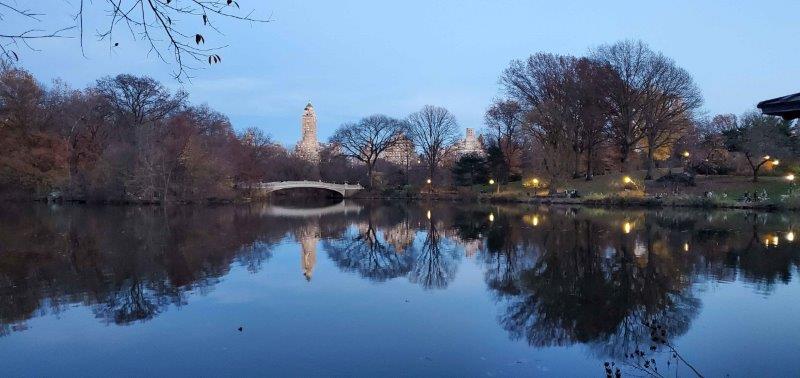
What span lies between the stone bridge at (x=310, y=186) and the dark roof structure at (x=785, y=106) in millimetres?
48012

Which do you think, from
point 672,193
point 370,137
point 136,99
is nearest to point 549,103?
point 672,193

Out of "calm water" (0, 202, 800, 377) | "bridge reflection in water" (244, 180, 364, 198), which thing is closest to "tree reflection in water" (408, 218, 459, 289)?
"calm water" (0, 202, 800, 377)

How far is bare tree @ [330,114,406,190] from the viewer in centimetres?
5959

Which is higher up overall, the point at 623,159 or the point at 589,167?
the point at 623,159

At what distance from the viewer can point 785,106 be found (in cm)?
354

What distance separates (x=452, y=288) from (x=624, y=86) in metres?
35.5

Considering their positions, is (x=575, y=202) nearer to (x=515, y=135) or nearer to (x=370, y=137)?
(x=515, y=135)

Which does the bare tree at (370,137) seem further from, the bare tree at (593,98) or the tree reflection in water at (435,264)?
the tree reflection in water at (435,264)

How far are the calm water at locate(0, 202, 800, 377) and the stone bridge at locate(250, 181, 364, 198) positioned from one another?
3450 cm

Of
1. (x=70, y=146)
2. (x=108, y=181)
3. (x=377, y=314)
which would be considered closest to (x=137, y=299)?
(x=377, y=314)

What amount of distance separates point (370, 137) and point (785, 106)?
56931mm

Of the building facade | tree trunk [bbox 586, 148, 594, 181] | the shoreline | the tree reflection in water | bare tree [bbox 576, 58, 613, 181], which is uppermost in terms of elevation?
bare tree [bbox 576, 58, 613, 181]

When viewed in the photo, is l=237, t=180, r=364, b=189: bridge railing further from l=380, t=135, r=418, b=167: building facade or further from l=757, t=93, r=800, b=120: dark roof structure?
l=757, t=93, r=800, b=120: dark roof structure

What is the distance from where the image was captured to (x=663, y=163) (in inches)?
2019
